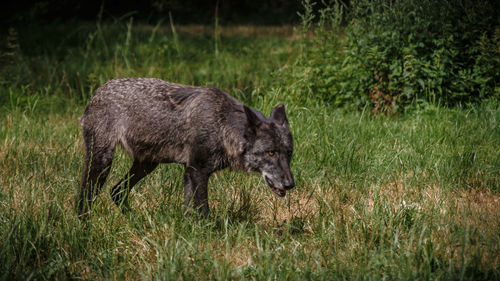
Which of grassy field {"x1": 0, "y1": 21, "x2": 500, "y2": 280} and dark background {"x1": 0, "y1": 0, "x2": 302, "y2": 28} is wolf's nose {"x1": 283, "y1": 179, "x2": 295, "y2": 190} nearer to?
grassy field {"x1": 0, "y1": 21, "x2": 500, "y2": 280}

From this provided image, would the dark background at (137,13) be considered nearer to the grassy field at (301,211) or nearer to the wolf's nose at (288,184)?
the grassy field at (301,211)

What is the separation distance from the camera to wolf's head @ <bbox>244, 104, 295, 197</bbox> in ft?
14.0

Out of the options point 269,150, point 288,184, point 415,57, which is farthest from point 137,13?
point 288,184

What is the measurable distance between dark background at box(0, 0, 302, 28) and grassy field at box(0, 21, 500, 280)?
441 inches

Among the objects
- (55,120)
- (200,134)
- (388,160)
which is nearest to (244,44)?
(55,120)

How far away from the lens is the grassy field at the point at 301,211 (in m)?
3.49

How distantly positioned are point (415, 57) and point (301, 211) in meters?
4.34

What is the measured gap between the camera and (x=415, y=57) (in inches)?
313

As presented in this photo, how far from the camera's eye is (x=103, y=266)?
367cm

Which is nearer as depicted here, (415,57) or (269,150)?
(269,150)

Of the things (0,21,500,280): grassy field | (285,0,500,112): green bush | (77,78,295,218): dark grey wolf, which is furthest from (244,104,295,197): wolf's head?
(285,0,500,112): green bush

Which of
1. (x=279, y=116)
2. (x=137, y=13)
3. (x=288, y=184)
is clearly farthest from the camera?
(x=137, y=13)

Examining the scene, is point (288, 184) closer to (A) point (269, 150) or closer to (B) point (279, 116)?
(A) point (269, 150)

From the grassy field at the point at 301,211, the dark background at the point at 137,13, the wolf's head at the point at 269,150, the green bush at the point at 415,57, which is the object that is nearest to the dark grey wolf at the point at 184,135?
the wolf's head at the point at 269,150
